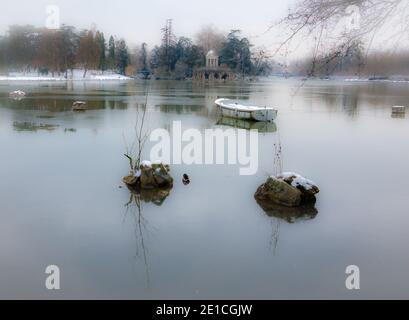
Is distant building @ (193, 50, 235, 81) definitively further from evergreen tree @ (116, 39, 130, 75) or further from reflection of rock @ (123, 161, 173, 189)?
reflection of rock @ (123, 161, 173, 189)

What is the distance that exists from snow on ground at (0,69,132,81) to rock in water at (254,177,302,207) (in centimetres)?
6544

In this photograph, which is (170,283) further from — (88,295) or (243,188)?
(243,188)

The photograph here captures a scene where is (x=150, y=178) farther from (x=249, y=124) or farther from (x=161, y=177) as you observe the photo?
(x=249, y=124)

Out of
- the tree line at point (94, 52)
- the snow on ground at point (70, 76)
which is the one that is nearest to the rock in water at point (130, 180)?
the tree line at point (94, 52)

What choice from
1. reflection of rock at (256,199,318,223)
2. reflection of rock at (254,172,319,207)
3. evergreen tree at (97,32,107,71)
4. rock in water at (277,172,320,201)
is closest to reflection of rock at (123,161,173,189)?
reflection of rock at (254,172,319,207)

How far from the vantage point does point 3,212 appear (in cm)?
877

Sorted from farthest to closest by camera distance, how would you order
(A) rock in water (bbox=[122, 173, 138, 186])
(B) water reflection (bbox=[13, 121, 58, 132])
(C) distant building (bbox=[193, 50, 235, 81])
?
(C) distant building (bbox=[193, 50, 235, 81]), (B) water reflection (bbox=[13, 121, 58, 132]), (A) rock in water (bbox=[122, 173, 138, 186])

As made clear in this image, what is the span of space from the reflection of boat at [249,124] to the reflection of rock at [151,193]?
485 inches

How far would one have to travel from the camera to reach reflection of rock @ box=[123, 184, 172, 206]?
9.90 metres

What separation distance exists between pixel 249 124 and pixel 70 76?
196 ft

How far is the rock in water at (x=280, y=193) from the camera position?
9.43 m

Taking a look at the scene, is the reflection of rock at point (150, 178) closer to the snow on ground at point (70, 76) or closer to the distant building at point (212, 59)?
the snow on ground at point (70, 76)
